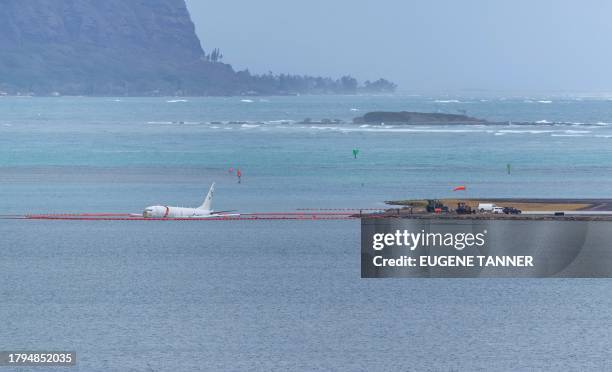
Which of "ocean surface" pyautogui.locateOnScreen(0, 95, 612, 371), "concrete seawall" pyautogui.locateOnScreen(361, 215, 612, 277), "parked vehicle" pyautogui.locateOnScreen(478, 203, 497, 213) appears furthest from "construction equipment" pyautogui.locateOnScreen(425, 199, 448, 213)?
"ocean surface" pyautogui.locateOnScreen(0, 95, 612, 371)

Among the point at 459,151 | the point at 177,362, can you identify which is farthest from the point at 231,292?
the point at 459,151

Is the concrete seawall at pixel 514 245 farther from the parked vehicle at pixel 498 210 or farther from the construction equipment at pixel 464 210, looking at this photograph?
the parked vehicle at pixel 498 210

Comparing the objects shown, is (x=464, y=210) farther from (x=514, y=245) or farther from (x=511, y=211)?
(x=514, y=245)

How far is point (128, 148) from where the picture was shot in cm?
18138

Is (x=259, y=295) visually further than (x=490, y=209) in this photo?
No

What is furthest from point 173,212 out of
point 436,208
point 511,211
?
point 511,211

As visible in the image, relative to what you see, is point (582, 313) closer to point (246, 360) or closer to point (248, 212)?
point (246, 360)

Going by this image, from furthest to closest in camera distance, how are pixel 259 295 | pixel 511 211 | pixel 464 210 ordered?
pixel 511 211 < pixel 464 210 < pixel 259 295

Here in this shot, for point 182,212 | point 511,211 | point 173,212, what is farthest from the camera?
point 182,212

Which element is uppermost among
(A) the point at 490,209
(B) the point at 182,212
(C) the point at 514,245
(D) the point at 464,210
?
(D) the point at 464,210

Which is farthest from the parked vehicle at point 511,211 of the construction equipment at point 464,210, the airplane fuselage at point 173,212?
the airplane fuselage at point 173,212

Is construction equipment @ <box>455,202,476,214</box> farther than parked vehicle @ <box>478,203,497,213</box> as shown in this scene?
No

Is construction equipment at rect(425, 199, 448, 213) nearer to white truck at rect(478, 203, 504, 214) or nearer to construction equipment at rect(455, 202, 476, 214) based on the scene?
construction equipment at rect(455, 202, 476, 214)

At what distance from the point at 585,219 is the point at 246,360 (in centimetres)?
4189
